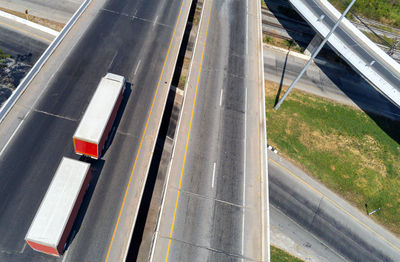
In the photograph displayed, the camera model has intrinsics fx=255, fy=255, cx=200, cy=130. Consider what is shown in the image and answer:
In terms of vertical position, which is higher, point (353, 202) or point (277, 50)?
point (277, 50)

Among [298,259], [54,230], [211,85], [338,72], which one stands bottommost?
[298,259]

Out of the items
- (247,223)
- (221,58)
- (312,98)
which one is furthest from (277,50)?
(247,223)

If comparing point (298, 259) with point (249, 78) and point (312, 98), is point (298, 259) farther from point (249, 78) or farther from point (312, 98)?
point (312, 98)

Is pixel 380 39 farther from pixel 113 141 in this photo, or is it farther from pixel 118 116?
pixel 113 141

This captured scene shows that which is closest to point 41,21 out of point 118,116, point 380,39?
point 118,116

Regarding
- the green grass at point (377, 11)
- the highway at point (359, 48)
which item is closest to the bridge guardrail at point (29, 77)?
the highway at point (359, 48)

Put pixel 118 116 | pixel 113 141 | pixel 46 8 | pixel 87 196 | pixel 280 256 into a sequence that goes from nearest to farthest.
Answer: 1. pixel 87 196
2. pixel 113 141
3. pixel 118 116
4. pixel 280 256
5. pixel 46 8
